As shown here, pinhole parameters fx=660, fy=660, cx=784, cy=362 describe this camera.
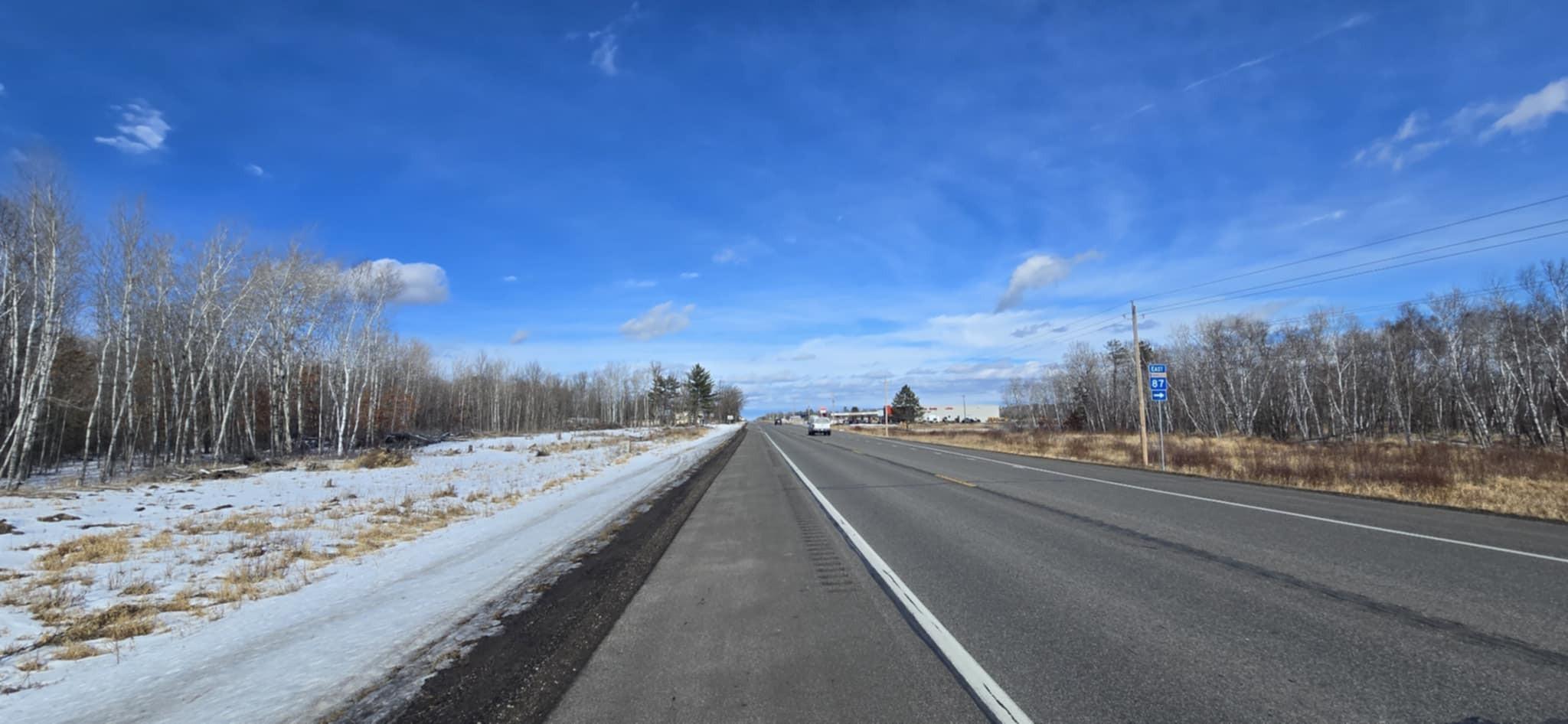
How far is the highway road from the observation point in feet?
11.4

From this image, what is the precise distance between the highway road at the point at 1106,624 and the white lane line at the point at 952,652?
20mm

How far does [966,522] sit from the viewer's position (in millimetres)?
9820

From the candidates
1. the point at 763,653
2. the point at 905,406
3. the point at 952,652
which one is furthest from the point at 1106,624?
the point at 905,406

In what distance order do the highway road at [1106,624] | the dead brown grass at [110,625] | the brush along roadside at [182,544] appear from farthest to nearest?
the brush along roadside at [182,544]
the dead brown grass at [110,625]
the highway road at [1106,624]

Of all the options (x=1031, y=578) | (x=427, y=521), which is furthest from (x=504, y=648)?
(x=427, y=521)

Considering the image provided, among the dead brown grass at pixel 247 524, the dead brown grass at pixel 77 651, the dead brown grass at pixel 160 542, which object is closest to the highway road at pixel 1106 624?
the dead brown grass at pixel 77 651

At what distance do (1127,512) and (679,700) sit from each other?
8.97 metres

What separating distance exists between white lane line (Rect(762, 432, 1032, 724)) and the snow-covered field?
3.47m

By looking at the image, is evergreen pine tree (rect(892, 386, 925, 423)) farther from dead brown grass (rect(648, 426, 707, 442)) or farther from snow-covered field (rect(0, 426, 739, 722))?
snow-covered field (rect(0, 426, 739, 722))

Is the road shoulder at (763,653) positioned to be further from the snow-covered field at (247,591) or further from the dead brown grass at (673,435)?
the dead brown grass at (673,435)

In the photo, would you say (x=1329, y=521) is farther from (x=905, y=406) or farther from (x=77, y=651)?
(x=905, y=406)

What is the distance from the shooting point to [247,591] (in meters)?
7.17

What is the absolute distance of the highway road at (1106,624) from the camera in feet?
11.4

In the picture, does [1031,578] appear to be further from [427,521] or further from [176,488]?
[176,488]
